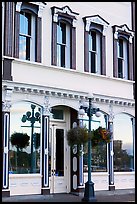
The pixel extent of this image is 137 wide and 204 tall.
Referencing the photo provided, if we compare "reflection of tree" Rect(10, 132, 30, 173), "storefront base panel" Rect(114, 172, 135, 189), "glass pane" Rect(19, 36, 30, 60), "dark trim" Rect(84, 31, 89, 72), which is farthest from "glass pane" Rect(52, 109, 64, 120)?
"storefront base panel" Rect(114, 172, 135, 189)

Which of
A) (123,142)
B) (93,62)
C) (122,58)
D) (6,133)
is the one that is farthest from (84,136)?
(122,58)

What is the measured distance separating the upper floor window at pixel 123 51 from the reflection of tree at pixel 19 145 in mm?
6588

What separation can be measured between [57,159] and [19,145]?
2.33 m

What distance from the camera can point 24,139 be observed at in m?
15.5

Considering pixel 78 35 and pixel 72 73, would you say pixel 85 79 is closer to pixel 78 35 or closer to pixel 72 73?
pixel 72 73

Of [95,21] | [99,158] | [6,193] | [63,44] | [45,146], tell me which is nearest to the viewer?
[6,193]

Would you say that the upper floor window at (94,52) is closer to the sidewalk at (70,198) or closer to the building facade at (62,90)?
the building facade at (62,90)

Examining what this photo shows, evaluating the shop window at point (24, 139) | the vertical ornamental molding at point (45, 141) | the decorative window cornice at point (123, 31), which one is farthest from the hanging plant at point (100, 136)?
the decorative window cornice at point (123, 31)

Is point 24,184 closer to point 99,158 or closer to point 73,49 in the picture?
point 99,158

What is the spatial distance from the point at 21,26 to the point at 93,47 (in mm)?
4195

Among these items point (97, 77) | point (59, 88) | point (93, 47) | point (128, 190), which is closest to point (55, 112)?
point (59, 88)

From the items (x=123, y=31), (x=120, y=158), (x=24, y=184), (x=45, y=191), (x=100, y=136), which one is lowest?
(x=45, y=191)

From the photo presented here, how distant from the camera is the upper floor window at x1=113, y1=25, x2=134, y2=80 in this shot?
19625mm

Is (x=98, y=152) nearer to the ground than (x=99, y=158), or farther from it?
farther from it
